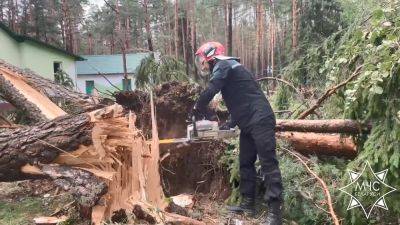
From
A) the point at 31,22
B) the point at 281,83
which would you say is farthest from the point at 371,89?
the point at 31,22

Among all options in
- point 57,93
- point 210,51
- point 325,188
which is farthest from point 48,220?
point 325,188

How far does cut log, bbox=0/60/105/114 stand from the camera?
562 cm

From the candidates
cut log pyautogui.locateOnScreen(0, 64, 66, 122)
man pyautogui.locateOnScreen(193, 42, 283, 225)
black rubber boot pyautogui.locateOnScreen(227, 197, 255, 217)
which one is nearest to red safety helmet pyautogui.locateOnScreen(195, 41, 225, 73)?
man pyautogui.locateOnScreen(193, 42, 283, 225)

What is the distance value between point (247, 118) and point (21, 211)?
2.55 metres

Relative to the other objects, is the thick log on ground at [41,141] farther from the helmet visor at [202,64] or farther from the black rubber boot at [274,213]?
the black rubber boot at [274,213]

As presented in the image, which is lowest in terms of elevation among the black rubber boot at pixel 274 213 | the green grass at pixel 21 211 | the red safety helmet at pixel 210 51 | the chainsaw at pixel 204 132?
the green grass at pixel 21 211

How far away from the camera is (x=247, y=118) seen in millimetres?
3996

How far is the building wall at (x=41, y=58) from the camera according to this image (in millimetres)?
18734

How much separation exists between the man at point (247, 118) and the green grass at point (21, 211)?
1955mm

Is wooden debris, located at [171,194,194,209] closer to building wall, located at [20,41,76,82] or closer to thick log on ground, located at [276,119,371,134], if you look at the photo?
thick log on ground, located at [276,119,371,134]

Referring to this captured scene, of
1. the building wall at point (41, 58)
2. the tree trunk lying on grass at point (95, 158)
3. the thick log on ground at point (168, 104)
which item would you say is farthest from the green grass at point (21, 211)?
the building wall at point (41, 58)

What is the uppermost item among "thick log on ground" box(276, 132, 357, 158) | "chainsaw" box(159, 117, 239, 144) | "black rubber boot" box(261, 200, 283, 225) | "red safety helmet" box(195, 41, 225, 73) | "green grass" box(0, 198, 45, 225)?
"red safety helmet" box(195, 41, 225, 73)

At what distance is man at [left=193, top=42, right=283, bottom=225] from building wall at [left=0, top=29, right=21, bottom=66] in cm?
1526

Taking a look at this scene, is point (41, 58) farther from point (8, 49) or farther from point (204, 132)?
point (204, 132)
